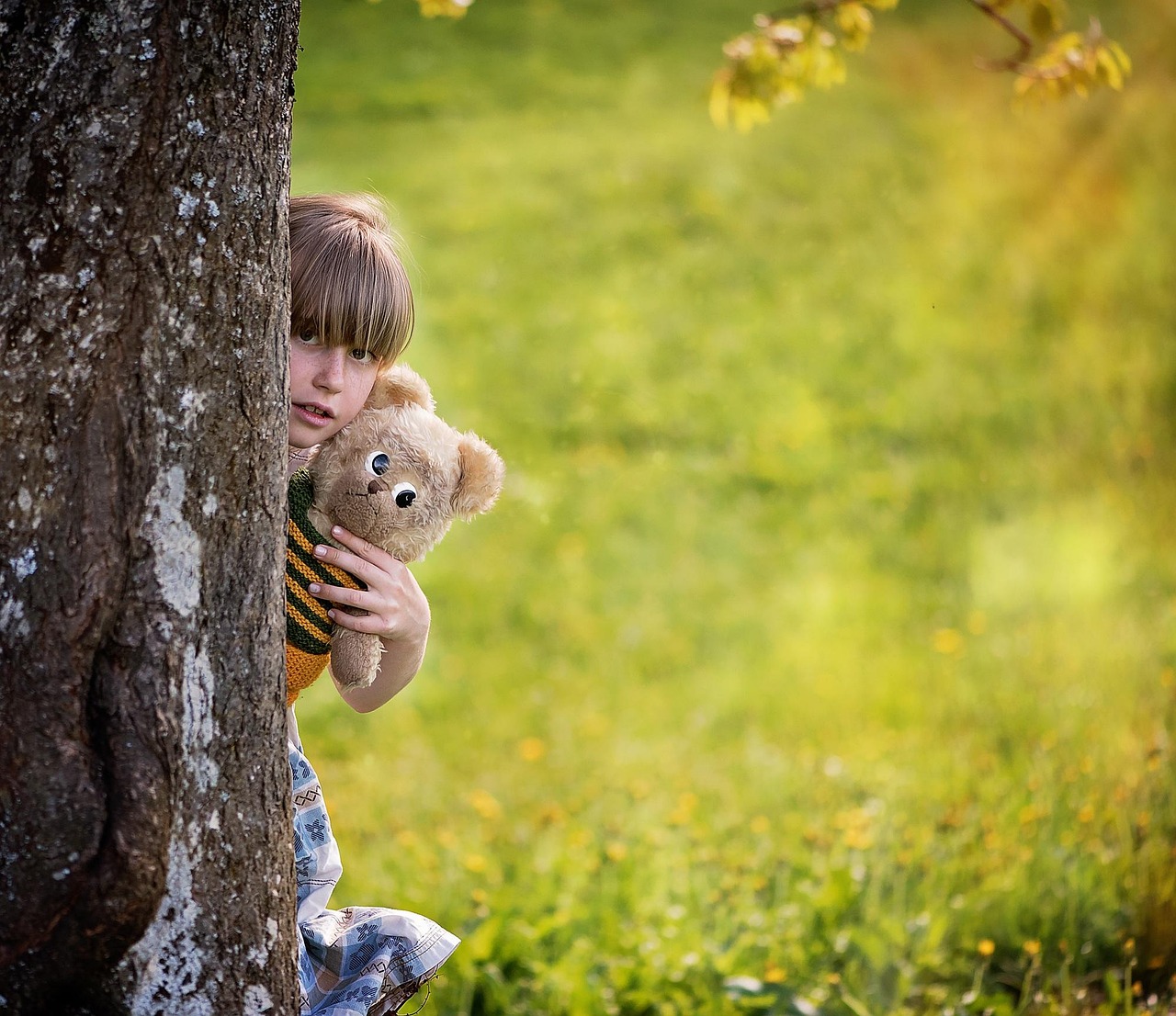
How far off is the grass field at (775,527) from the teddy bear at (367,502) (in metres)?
1.49

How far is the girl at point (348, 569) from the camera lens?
6.25 feet

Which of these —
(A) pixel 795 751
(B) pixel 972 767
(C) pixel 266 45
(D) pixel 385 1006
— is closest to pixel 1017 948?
(B) pixel 972 767

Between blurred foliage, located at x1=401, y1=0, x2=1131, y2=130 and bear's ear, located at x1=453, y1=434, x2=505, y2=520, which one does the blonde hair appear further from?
blurred foliage, located at x1=401, y1=0, x2=1131, y2=130

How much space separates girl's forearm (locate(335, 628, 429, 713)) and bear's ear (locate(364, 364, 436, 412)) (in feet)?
1.37

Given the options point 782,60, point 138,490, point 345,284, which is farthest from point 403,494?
point 782,60

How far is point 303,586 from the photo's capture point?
1.89 metres

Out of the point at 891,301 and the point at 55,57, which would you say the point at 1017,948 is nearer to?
the point at 55,57

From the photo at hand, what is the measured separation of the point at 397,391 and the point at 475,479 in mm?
237

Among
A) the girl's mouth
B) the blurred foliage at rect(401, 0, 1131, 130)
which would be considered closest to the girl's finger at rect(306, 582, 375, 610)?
the girl's mouth

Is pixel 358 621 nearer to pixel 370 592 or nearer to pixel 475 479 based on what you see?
pixel 370 592

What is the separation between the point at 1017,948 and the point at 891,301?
5742 millimetres

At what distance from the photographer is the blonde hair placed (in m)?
1.89

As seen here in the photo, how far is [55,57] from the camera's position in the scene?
4.79ft

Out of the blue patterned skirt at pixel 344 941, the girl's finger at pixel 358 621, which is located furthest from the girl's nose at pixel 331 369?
the blue patterned skirt at pixel 344 941
